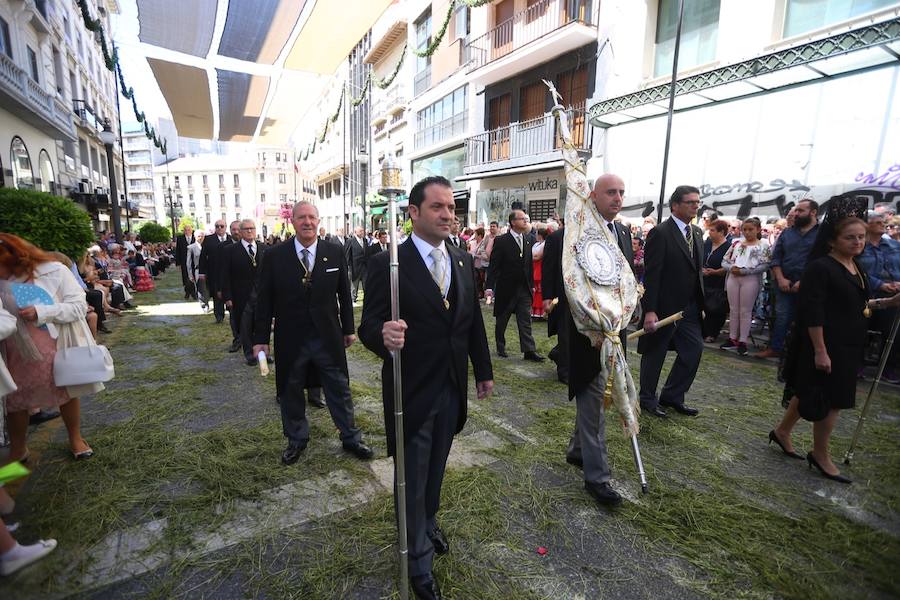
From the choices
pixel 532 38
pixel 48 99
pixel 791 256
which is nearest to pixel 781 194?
pixel 791 256

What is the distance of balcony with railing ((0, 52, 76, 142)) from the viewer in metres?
14.4

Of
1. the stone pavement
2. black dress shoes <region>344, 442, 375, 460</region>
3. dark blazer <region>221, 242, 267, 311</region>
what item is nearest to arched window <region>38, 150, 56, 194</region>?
dark blazer <region>221, 242, 267, 311</region>

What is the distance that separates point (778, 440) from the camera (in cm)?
389

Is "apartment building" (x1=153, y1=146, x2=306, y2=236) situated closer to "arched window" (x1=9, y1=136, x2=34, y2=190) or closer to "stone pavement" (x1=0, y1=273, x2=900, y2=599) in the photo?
"arched window" (x1=9, y1=136, x2=34, y2=190)

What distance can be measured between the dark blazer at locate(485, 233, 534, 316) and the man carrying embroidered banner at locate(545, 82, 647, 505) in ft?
11.5

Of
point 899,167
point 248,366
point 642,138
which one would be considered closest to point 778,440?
point 248,366

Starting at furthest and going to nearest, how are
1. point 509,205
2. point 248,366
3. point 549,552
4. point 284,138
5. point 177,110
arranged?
point 509,205, point 284,138, point 177,110, point 248,366, point 549,552

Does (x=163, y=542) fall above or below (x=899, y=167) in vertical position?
below

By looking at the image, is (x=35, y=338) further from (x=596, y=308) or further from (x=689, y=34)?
(x=689, y=34)

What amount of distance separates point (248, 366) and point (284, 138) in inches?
483

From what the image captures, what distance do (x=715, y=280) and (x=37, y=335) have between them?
8666 mm

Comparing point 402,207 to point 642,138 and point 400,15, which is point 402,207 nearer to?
point 400,15

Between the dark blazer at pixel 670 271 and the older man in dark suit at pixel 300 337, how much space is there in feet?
9.27

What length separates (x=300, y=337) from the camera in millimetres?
3762
